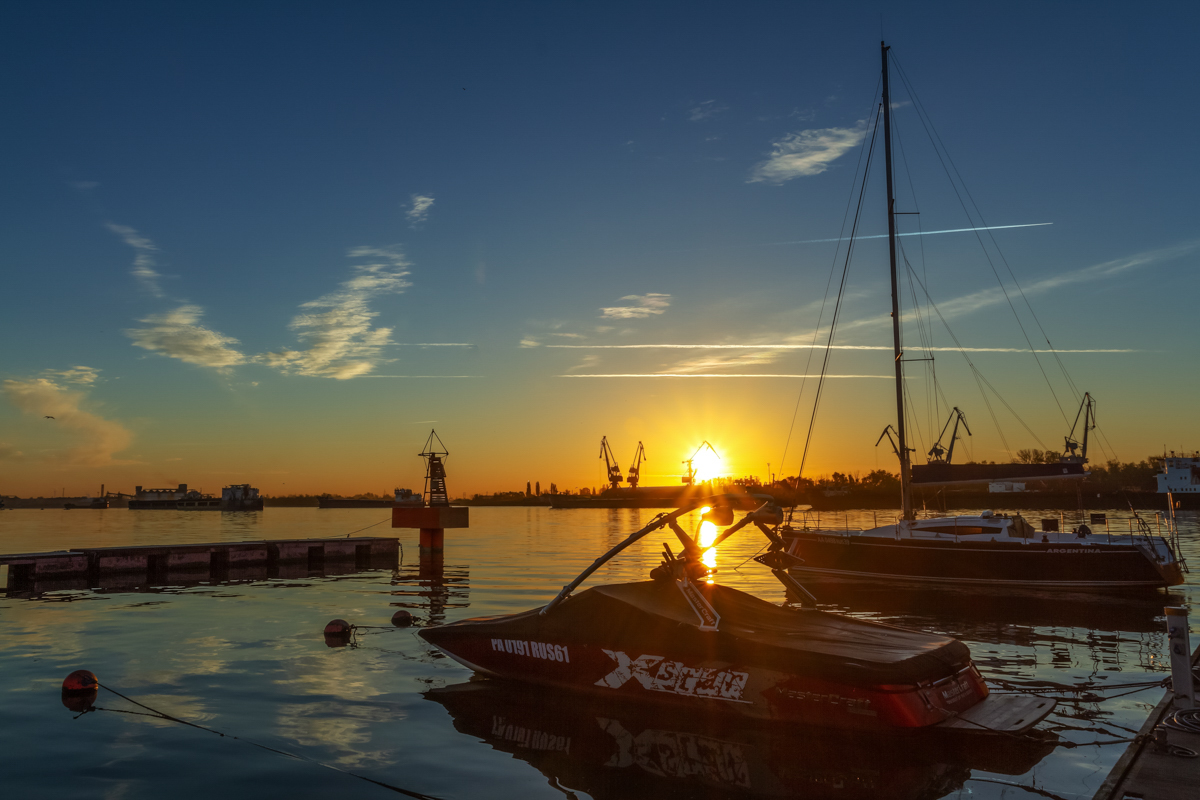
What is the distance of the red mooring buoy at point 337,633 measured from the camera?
1741 centimetres

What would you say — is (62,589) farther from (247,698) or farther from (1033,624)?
(1033,624)

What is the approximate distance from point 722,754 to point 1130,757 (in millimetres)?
4425

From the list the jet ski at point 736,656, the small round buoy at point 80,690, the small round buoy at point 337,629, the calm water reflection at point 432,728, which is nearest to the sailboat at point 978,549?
the calm water reflection at point 432,728

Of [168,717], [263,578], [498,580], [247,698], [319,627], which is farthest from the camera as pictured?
[263,578]

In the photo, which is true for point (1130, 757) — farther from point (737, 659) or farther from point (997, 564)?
point (997, 564)

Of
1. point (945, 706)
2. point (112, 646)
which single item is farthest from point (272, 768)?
point (112, 646)

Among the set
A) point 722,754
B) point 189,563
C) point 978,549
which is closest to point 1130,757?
point 722,754

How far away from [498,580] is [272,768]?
75.4 ft

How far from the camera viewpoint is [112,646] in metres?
17.1

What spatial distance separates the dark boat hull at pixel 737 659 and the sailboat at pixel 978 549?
17815 mm

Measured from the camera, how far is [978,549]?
26703 millimetres

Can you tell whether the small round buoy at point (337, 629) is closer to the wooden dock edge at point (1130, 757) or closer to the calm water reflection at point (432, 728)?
the calm water reflection at point (432, 728)

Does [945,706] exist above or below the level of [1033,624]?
above

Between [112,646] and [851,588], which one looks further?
[851,588]
